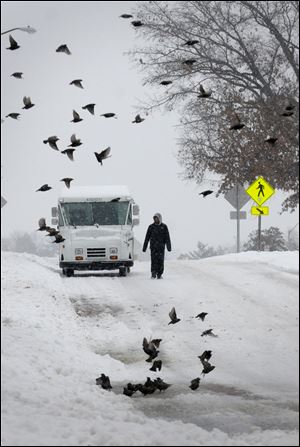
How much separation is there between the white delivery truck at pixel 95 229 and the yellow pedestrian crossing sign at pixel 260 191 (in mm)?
6408

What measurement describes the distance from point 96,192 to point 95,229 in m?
1.00

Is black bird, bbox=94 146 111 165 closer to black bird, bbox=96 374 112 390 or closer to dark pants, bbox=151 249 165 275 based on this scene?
black bird, bbox=96 374 112 390

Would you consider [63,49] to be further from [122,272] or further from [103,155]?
[122,272]

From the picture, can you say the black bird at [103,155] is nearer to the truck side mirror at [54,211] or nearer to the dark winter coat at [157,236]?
the dark winter coat at [157,236]

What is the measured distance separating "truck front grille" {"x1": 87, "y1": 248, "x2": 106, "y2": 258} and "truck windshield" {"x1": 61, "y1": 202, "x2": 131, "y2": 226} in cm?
73

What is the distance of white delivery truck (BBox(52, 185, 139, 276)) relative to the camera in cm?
2295

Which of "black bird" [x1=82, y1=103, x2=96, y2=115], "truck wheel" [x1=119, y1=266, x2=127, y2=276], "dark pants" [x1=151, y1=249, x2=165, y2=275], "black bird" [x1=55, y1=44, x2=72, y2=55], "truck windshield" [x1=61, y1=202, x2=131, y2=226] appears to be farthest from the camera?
"truck windshield" [x1=61, y1=202, x2=131, y2=226]

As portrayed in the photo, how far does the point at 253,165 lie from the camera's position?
29578 millimetres

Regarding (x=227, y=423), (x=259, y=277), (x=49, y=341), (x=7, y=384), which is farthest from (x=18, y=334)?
(x=259, y=277)

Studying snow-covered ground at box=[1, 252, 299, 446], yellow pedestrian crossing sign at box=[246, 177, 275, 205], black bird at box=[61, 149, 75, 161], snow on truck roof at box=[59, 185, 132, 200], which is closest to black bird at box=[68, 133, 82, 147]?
black bird at box=[61, 149, 75, 161]

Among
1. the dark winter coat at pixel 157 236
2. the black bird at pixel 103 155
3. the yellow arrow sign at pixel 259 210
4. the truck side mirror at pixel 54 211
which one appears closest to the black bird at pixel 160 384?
the black bird at pixel 103 155

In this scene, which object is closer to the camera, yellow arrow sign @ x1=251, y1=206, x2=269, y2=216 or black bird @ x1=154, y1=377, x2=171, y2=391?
black bird @ x1=154, y1=377, x2=171, y2=391

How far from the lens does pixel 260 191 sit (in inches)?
1112

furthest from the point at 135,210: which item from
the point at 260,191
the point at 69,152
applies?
the point at 69,152
